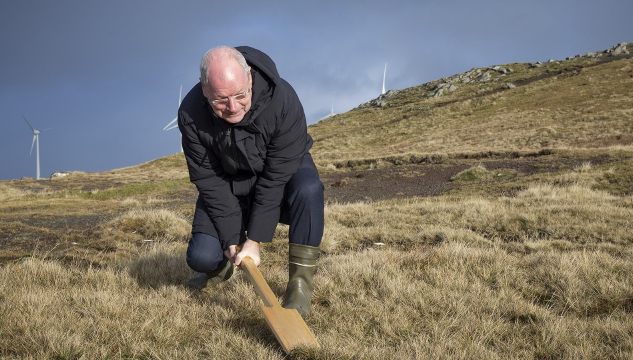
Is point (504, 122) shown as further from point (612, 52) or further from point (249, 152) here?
point (612, 52)

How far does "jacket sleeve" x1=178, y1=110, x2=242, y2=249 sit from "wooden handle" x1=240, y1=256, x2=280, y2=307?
1.34ft

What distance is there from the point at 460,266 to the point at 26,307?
3.66 metres

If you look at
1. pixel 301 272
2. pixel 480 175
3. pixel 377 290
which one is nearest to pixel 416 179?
pixel 480 175

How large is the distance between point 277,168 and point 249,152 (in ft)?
0.91

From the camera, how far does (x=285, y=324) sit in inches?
104

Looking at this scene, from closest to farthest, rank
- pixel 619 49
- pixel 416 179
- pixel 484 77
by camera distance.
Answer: pixel 416 179, pixel 619 49, pixel 484 77

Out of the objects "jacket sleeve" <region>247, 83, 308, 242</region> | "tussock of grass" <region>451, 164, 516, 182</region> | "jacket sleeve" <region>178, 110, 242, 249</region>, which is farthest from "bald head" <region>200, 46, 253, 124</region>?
"tussock of grass" <region>451, 164, 516, 182</region>

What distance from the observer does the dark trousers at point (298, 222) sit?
340 centimetres

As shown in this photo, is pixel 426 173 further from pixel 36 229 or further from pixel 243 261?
pixel 243 261

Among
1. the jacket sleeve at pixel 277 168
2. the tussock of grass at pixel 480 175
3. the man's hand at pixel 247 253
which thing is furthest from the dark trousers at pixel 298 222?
the tussock of grass at pixel 480 175

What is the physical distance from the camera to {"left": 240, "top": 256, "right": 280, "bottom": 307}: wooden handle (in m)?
2.83

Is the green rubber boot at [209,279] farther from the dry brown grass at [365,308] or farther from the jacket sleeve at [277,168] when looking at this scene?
the jacket sleeve at [277,168]

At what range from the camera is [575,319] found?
278 cm

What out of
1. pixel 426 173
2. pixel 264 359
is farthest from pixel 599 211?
pixel 426 173
